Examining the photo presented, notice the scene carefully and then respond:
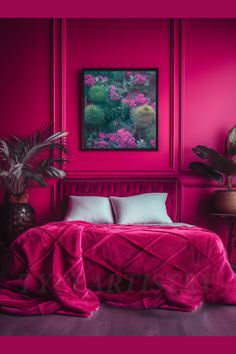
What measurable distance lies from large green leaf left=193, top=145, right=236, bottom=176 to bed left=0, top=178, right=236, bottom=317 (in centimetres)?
138

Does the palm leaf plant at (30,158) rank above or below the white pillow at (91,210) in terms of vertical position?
above

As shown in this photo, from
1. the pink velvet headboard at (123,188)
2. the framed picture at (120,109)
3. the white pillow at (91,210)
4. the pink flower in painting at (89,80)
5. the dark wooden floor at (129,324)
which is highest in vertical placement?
the pink flower in painting at (89,80)

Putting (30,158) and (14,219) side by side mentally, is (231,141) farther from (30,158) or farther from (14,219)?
(14,219)

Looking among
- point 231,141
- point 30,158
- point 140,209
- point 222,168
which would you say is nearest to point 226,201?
point 222,168

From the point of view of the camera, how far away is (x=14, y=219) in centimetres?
424

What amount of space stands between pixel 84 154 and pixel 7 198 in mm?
1139

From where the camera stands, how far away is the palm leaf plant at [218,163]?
4379mm

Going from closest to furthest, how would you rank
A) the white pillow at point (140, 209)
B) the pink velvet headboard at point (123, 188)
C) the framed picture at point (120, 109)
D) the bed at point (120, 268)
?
the bed at point (120, 268)
the white pillow at point (140, 209)
the pink velvet headboard at point (123, 188)
the framed picture at point (120, 109)

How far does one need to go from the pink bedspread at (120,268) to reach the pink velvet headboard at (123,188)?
55.8 inches

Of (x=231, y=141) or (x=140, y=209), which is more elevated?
(x=231, y=141)

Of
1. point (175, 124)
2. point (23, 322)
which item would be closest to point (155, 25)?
point (175, 124)

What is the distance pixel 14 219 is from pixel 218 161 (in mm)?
2516

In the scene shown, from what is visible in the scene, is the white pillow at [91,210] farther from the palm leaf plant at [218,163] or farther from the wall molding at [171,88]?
the palm leaf plant at [218,163]

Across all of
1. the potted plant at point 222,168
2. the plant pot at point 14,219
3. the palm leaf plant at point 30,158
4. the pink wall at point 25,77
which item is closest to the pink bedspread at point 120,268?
the plant pot at point 14,219
